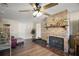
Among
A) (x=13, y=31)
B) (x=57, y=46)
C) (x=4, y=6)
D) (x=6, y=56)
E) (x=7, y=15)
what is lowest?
(x=6, y=56)

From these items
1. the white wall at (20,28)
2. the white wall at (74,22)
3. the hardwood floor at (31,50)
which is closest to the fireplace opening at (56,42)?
the hardwood floor at (31,50)

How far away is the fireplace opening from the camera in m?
2.07

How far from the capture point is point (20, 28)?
6.81ft

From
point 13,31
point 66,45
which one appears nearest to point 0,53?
point 13,31

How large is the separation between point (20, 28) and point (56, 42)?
71 centimetres

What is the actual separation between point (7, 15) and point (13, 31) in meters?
0.31

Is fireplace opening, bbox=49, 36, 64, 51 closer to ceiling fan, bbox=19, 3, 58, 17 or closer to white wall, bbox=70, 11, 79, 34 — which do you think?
white wall, bbox=70, 11, 79, 34

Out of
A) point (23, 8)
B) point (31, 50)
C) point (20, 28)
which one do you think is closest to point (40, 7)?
point (23, 8)

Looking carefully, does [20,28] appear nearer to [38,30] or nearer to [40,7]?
[38,30]

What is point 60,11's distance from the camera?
2.03m

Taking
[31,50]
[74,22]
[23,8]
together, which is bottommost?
[31,50]

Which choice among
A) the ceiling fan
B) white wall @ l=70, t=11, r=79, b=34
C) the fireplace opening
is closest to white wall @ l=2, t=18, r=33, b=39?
the ceiling fan

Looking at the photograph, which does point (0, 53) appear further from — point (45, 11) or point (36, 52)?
point (45, 11)

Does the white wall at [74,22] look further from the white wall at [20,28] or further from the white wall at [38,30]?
the white wall at [20,28]
